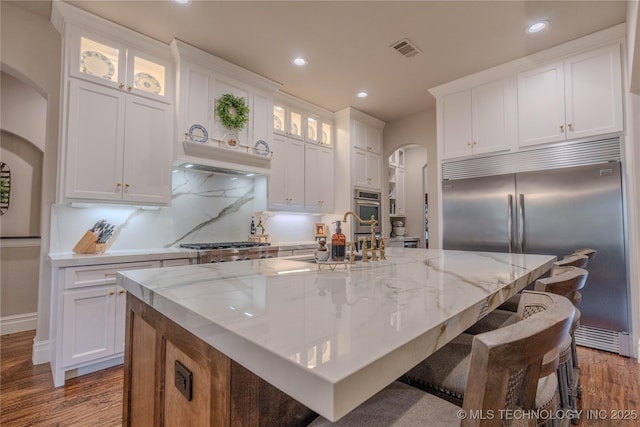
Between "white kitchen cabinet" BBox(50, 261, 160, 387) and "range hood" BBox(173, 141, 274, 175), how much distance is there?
114cm

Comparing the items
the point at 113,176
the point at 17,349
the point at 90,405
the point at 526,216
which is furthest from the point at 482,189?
the point at 17,349

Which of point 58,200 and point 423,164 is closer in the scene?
point 58,200

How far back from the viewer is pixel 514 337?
0.51 meters

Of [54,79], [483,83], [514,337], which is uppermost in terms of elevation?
[483,83]

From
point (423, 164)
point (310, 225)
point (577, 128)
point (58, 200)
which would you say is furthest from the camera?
point (423, 164)

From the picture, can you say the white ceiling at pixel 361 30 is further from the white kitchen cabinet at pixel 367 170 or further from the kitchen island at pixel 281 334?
the kitchen island at pixel 281 334

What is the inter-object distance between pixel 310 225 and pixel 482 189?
2.42m

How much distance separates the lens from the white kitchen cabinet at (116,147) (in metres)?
2.45

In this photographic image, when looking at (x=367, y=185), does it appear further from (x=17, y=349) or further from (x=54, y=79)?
(x=17, y=349)

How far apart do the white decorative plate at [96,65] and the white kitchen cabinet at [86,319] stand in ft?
5.35

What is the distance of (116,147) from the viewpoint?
2.66m

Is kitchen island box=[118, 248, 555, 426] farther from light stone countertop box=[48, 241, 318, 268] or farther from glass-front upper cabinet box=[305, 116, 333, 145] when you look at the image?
glass-front upper cabinet box=[305, 116, 333, 145]

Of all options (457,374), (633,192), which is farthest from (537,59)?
(457,374)

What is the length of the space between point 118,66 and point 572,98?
4.22m
